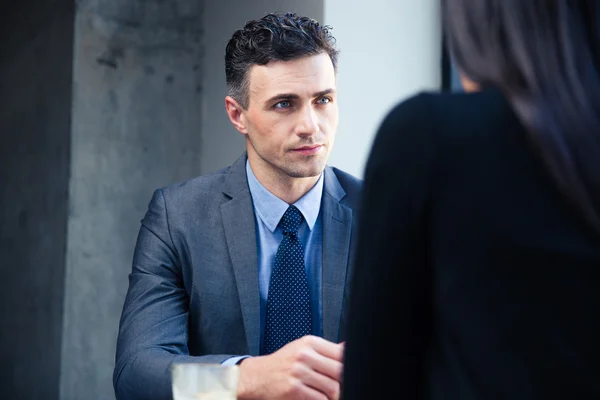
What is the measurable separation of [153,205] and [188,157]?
4.90ft

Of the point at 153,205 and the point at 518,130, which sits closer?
the point at 518,130

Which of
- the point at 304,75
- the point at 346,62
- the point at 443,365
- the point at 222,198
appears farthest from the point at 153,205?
the point at 443,365

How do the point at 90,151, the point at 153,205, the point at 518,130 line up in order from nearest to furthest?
the point at 518,130 → the point at 153,205 → the point at 90,151

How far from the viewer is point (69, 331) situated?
329cm

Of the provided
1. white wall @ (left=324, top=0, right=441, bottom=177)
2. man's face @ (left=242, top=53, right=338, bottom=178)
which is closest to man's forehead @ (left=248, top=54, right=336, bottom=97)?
man's face @ (left=242, top=53, right=338, bottom=178)

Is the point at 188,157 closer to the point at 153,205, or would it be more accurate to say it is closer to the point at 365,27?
the point at 365,27

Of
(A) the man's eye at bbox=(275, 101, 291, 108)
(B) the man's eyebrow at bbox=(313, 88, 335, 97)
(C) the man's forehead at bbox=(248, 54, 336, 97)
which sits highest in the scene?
(C) the man's forehead at bbox=(248, 54, 336, 97)

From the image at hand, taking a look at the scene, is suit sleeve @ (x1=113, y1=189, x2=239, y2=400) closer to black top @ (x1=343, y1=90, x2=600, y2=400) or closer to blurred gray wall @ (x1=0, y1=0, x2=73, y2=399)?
black top @ (x1=343, y1=90, x2=600, y2=400)

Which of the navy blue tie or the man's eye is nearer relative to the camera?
the navy blue tie

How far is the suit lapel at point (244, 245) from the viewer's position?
1.95m

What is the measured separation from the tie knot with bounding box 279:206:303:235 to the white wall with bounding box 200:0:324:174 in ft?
4.03

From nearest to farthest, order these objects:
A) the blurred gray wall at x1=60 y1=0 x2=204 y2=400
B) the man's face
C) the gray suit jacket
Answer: the gray suit jacket, the man's face, the blurred gray wall at x1=60 y1=0 x2=204 y2=400

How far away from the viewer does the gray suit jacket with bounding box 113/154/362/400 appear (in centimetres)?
188

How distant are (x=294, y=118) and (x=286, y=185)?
20cm
